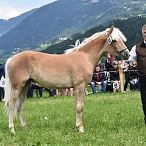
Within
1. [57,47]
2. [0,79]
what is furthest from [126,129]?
[57,47]

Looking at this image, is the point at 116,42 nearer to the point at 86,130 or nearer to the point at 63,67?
the point at 63,67

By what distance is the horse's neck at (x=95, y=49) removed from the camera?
33.9 ft

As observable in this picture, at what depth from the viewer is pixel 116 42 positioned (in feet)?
33.7

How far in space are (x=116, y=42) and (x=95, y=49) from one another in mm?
570

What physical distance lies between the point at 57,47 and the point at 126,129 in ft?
469

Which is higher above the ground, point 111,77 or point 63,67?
point 63,67

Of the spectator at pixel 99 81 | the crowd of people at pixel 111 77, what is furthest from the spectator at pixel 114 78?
the spectator at pixel 99 81

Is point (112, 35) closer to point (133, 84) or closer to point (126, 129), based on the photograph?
point (126, 129)

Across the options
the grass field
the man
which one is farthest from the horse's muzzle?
the grass field

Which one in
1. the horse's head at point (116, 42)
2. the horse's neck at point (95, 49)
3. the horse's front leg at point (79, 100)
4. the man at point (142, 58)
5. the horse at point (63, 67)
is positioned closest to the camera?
the man at point (142, 58)

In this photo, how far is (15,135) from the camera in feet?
30.6

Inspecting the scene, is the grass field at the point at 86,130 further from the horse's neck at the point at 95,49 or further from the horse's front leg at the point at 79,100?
the horse's neck at the point at 95,49

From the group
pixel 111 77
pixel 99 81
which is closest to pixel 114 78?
pixel 111 77

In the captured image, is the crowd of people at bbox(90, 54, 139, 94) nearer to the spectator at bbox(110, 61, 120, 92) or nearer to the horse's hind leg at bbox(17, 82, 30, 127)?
the spectator at bbox(110, 61, 120, 92)
